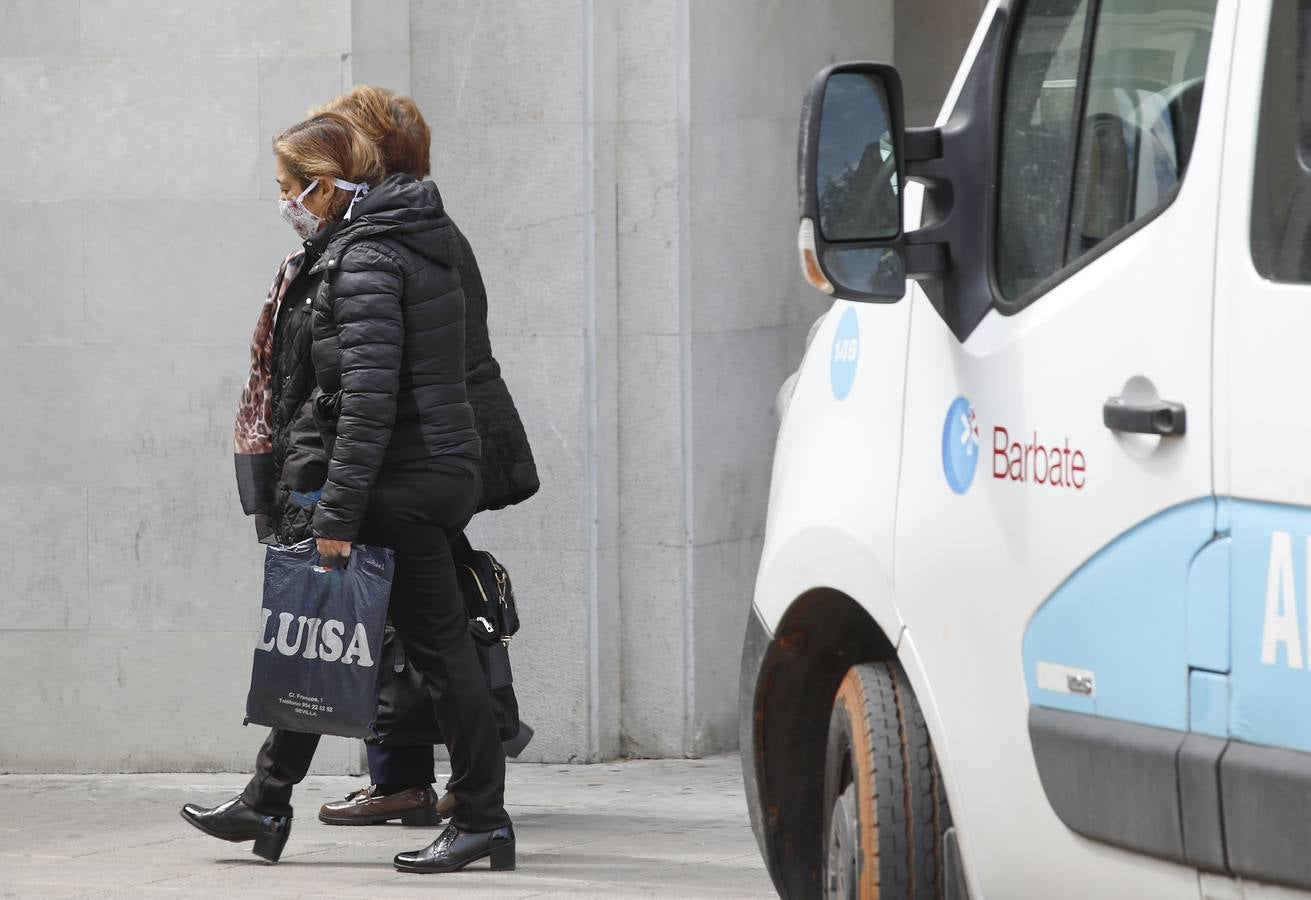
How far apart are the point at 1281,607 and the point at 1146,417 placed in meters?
0.33

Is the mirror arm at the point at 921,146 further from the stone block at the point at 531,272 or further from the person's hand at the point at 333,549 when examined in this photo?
the stone block at the point at 531,272

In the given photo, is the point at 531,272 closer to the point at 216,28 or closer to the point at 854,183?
the point at 216,28

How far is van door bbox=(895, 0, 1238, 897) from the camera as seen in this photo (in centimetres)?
289

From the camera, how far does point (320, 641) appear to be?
539 cm

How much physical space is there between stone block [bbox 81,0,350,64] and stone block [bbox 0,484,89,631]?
1.42 m

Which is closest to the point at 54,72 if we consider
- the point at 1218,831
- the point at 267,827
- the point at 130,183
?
the point at 130,183

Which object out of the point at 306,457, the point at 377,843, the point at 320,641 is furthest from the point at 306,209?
the point at 377,843

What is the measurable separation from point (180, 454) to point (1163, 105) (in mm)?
4551

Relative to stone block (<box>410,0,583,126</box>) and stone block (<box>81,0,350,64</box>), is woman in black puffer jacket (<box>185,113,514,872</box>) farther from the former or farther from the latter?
stone block (<box>410,0,583,126</box>)

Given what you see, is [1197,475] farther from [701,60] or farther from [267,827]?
[701,60]

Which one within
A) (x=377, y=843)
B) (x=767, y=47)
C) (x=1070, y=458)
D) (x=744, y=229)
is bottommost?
(x=377, y=843)

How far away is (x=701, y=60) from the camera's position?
7371 mm

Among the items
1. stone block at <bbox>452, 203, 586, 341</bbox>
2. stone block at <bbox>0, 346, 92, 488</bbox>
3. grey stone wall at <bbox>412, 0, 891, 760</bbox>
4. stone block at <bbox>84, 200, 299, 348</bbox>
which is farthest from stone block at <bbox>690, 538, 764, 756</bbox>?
stone block at <bbox>0, 346, 92, 488</bbox>

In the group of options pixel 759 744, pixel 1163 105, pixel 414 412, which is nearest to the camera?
pixel 1163 105
